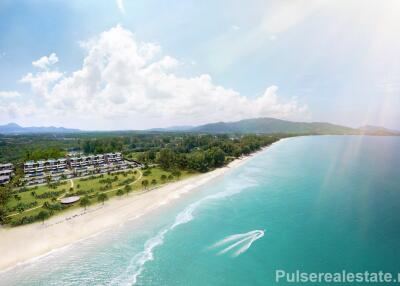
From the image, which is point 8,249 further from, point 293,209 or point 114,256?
point 293,209

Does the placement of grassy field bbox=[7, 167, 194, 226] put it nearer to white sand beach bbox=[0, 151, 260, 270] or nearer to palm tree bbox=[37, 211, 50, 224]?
palm tree bbox=[37, 211, 50, 224]

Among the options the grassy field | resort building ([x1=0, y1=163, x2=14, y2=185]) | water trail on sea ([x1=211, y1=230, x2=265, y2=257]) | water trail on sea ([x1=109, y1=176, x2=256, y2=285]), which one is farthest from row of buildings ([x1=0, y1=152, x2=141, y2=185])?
water trail on sea ([x1=211, y1=230, x2=265, y2=257])

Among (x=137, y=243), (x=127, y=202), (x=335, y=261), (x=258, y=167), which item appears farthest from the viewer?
(x=258, y=167)

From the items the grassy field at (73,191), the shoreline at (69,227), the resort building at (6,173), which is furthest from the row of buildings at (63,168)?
the shoreline at (69,227)

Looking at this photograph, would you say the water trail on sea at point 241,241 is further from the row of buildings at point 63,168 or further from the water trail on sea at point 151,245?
the row of buildings at point 63,168

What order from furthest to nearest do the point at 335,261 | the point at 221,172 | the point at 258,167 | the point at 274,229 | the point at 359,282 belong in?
1. the point at 258,167
2. the point at 221,172
3. the point at 274,229
4. the point at 335,261
5. the point at 359,282

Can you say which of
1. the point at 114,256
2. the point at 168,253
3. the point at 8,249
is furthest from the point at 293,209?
the point at 8,249
